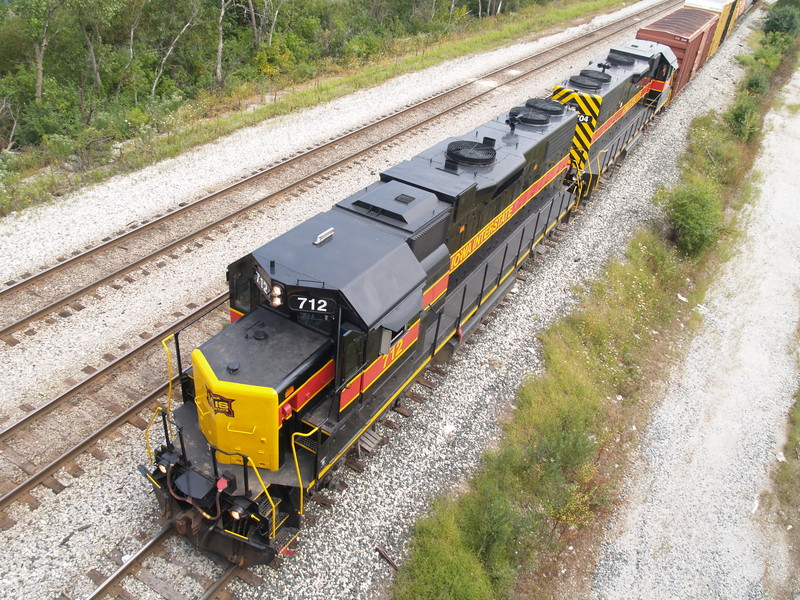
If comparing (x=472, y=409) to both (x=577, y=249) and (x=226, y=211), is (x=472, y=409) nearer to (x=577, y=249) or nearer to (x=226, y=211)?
(x=577, y=249)

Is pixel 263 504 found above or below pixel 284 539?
above

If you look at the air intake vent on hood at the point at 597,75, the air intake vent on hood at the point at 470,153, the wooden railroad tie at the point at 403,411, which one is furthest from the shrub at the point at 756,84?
the wooden railroad tie at the point at 403,411

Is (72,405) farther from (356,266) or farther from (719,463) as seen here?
(719,463)

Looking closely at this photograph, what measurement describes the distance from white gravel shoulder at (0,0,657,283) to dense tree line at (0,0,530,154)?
3.11m

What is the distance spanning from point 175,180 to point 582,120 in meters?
10.2

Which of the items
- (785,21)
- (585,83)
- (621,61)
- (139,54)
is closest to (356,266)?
(585,83)

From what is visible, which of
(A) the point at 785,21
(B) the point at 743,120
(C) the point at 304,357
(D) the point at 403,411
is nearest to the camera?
(C) the point at 304,357

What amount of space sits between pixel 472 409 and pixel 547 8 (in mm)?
36831

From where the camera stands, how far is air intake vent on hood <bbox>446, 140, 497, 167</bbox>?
9796 mm

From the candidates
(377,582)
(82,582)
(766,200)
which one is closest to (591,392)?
(377,582)

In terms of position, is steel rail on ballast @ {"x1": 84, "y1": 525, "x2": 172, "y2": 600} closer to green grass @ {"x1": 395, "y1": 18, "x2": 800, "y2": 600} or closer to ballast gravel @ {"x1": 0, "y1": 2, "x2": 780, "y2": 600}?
ballast gravel @ {"x1": 0, "y1": 2, "x2": 780, "y2": 600}

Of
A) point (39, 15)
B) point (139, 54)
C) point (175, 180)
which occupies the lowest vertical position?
point (175, 180)

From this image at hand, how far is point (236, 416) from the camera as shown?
6.12 m

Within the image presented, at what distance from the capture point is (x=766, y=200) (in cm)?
1919
